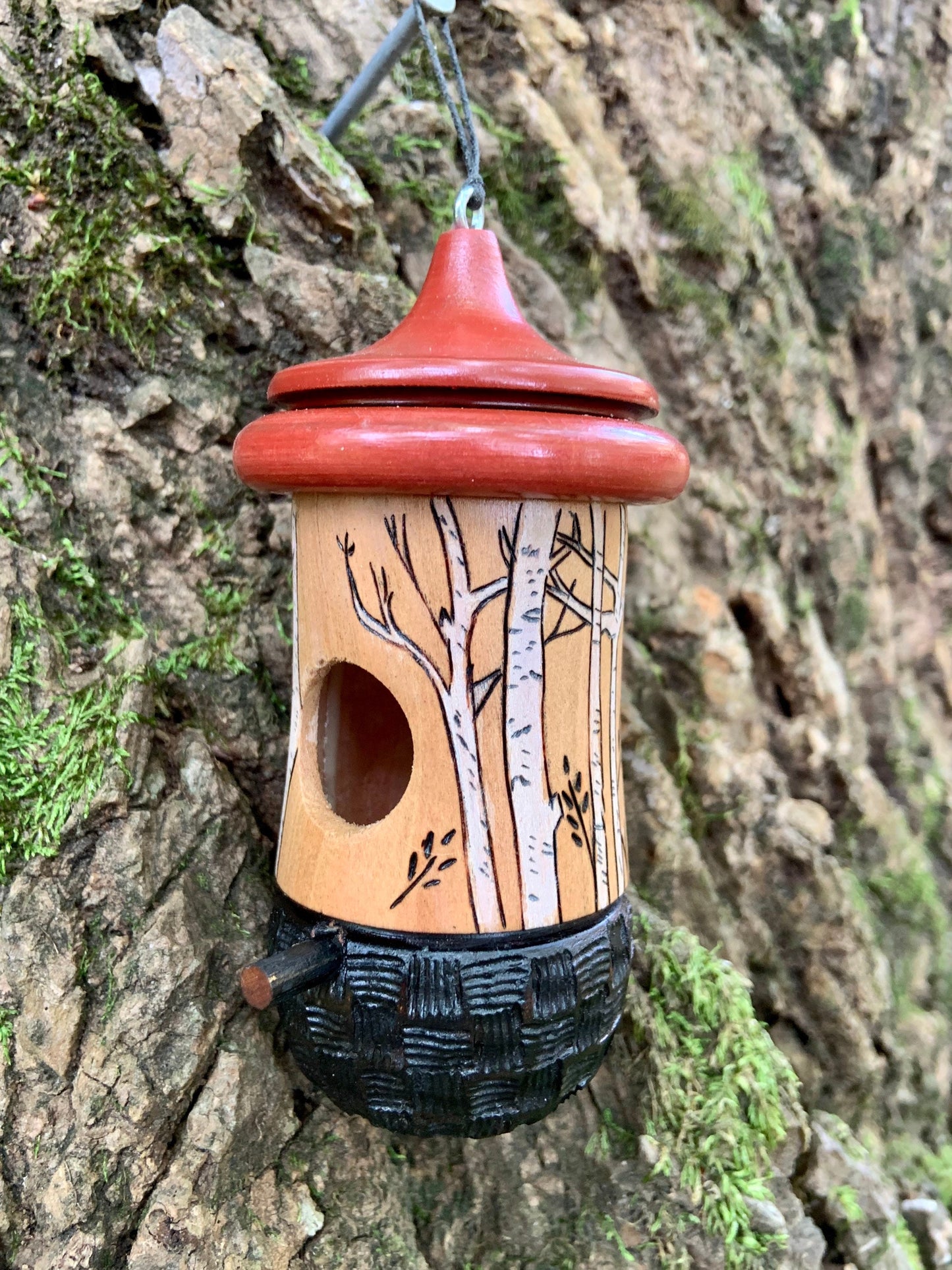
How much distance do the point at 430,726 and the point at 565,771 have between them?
20 cm

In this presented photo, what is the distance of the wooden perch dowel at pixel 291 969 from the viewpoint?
1.04 m

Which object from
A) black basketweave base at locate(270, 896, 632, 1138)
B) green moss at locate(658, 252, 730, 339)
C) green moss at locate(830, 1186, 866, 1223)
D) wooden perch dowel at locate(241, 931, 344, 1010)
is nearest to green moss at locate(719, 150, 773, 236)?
green moss at locate(658, 252, 730, 339)

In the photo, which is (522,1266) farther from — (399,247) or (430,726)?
(399,247)

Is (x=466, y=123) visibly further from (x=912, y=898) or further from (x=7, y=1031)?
(x=912, y=898)

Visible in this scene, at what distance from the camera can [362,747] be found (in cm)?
151

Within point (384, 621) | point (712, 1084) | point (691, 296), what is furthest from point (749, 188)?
point (712, 1084)

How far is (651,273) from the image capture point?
201cm

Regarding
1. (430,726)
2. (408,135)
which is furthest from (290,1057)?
(408,135)

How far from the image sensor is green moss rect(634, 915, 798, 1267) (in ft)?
4.90

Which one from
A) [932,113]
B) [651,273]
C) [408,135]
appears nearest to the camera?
[408,135]

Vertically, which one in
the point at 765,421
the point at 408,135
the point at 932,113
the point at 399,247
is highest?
the point at 932,113

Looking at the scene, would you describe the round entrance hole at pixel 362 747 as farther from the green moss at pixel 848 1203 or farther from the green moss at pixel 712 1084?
the green moss at pixel 848 1203

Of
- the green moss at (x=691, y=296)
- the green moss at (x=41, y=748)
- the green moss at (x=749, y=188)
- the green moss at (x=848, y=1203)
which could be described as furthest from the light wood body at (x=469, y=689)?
the green moss at (x=749, y=188)

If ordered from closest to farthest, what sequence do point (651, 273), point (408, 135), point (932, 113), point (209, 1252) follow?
point (209, 1252) → point (408, 135) → point (651, 273) → point (932, 113)
